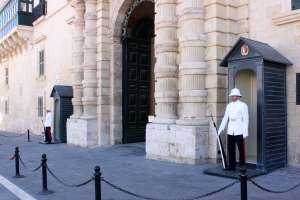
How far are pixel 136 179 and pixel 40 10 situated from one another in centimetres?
1572

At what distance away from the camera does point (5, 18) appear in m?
23.5

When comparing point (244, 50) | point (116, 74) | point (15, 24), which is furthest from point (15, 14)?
point (244, 50)

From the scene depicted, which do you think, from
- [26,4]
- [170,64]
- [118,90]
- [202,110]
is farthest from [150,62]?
[26,4]

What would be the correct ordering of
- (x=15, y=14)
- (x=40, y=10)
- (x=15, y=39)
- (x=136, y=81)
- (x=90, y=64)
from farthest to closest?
(x=15, y=39) → (x=15, y=14) → (x=40, y=10) → (x=136, y=81) → (x=90, y=64)

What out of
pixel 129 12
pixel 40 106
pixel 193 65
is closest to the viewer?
pixel 193 65

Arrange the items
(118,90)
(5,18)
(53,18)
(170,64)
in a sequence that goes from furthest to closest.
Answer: (5,18), (53,18), (118,90), (170,64)

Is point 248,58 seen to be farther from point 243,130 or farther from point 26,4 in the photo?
point 26,4

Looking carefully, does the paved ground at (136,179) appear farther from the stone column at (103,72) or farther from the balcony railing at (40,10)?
the balcony railing at (40,10)

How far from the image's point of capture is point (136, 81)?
42.6 ft

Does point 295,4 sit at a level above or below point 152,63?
above

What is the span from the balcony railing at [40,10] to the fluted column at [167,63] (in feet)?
39.1

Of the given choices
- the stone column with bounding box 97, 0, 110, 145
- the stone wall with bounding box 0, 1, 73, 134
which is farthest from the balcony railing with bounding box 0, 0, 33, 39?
the stone column with bounding box 97, 0, 110, 145

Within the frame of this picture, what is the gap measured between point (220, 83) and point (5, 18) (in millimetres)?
20162

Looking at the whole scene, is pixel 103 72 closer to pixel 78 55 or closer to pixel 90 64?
pixel 90 64
